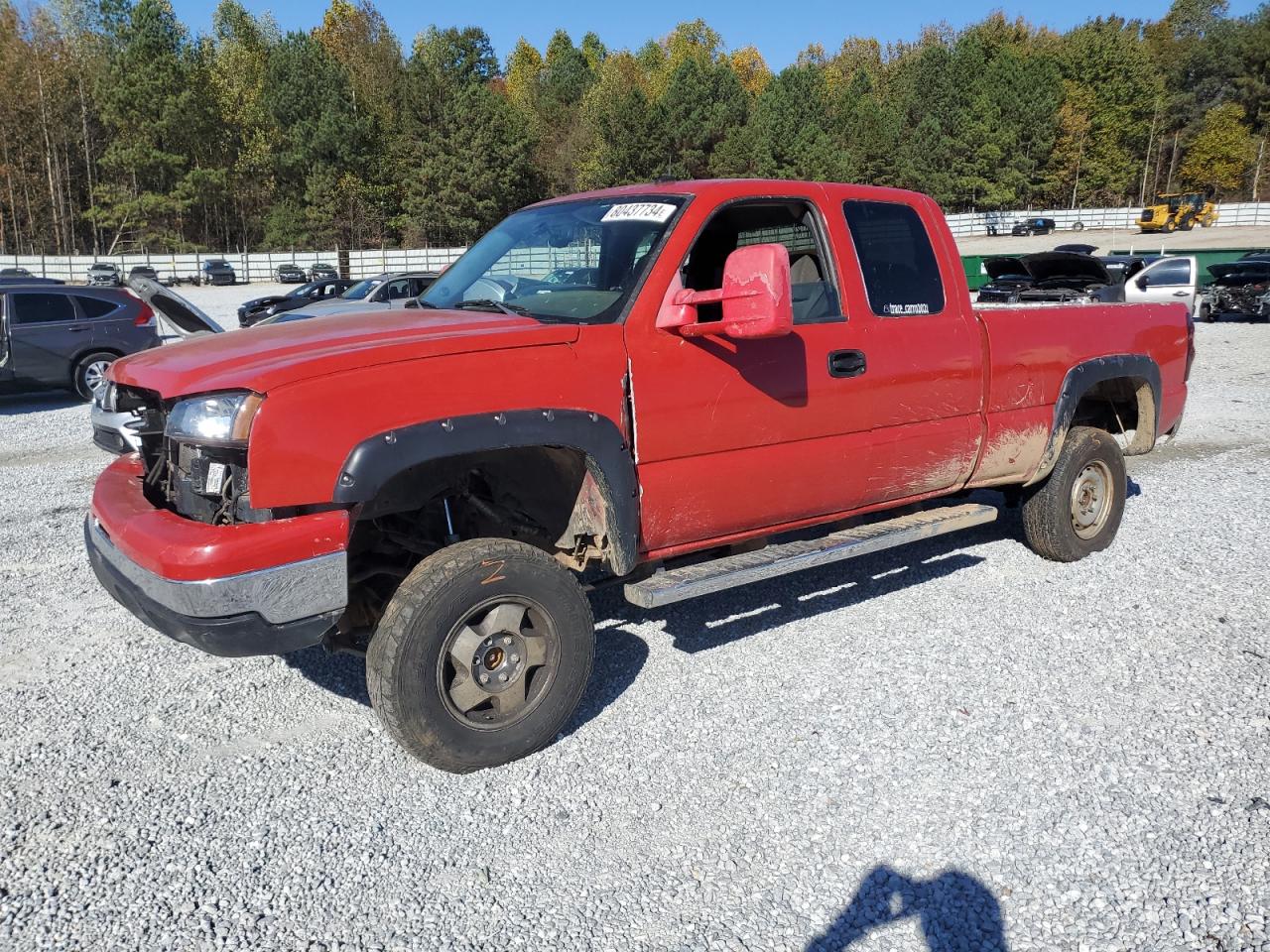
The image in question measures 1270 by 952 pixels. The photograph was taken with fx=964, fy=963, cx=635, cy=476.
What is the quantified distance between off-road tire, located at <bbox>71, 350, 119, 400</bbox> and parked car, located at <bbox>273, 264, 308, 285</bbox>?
1616 inches

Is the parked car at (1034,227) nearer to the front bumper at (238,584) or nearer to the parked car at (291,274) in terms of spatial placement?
the parked car at (291,274)

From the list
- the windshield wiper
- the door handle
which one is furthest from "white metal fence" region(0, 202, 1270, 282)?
the door handle

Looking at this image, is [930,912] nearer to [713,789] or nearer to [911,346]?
[713,789]

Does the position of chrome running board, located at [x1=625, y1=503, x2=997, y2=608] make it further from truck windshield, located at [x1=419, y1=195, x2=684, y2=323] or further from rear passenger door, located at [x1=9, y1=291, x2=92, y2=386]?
rear passenger door, located at [x1=9, y1=291, x2=92, y2=386]

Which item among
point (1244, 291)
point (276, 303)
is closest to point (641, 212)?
point (276, 303)

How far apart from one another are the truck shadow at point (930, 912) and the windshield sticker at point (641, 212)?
259 centimetres

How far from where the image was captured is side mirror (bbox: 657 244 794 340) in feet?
11.2

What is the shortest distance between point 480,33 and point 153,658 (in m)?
87.3

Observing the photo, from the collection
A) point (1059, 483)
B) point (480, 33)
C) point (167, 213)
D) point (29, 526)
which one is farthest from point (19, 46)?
point (1059, 483)

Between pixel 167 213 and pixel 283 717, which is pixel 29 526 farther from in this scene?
pixel 167 213

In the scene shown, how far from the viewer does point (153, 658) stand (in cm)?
446

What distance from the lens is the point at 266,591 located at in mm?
2961

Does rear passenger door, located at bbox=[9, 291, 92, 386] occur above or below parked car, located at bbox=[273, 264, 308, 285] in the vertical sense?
below

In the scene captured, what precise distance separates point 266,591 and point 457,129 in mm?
69999
